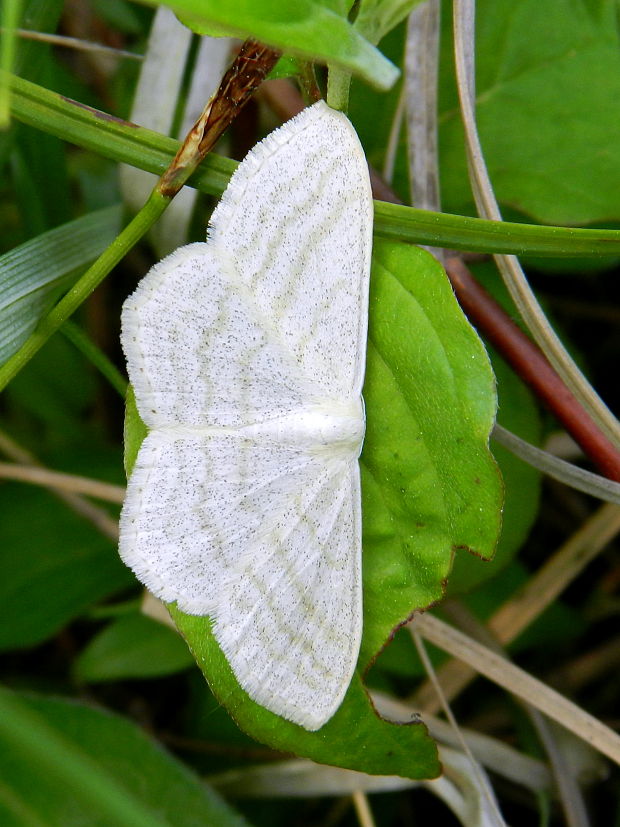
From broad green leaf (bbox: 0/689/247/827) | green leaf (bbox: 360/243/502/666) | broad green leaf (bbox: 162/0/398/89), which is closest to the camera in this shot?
broad green leaf (bbox: 162/0/398/89)

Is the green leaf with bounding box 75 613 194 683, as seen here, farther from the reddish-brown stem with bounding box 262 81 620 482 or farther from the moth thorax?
the reddish-brown stem with bounding box 262 81 620 482

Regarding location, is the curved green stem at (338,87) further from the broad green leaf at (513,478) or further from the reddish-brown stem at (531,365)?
the broad green leaf at (513,478)

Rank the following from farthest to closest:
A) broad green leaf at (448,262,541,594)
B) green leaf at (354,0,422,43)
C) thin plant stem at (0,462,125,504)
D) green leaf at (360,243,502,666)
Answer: thin plant stem at (0,462,125,504)
broad green leaf at (448,262,541,594)
green leaf at (360,243,502,666)
green leaf at (354,0,422,43)

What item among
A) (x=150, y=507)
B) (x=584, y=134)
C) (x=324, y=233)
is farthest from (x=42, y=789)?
(x=584, y=134)

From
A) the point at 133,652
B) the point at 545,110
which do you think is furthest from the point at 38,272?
the point at 545,110

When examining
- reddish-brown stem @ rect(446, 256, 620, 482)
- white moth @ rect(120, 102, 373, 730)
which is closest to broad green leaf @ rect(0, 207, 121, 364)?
white moth @ rect(120, 102, 373, 730)

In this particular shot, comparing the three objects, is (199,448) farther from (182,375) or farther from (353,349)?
(353,349)
